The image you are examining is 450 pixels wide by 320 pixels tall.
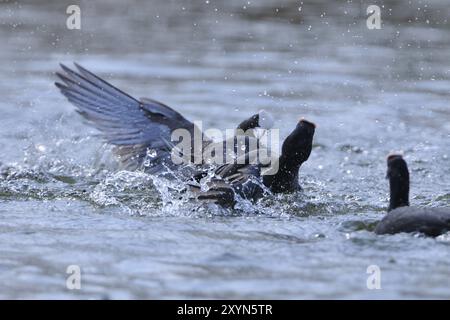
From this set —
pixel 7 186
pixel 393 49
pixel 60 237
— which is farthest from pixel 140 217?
pixel 393 49

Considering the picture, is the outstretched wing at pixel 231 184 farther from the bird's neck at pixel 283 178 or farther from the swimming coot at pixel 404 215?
the swimming coot at pixel 404 215

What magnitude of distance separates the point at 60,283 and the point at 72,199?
2.12 m

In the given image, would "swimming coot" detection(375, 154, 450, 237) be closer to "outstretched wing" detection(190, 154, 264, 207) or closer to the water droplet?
"outstretched wing" detection(190, 154, 264, 207)

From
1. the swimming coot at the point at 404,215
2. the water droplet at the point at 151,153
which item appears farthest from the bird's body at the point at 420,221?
the water droplet at the point at 151,153

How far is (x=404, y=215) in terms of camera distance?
5777mm

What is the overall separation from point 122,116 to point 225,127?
4.37ft

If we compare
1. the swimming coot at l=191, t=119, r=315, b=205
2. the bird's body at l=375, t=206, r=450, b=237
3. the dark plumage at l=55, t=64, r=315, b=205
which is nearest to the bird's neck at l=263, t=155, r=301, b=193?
the swimming coot at l=191, t=119, r=315, b=205

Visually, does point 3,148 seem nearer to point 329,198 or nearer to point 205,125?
point 205,125

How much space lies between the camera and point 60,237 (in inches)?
239

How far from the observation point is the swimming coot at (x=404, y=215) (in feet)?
18.6

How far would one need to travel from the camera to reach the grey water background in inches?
210

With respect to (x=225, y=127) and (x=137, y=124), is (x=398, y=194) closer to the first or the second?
(x=137, y=124)

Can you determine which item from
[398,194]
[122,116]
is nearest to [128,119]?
[122,116]

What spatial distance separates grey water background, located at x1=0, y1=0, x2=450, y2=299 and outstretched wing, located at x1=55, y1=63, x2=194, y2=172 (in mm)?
176
